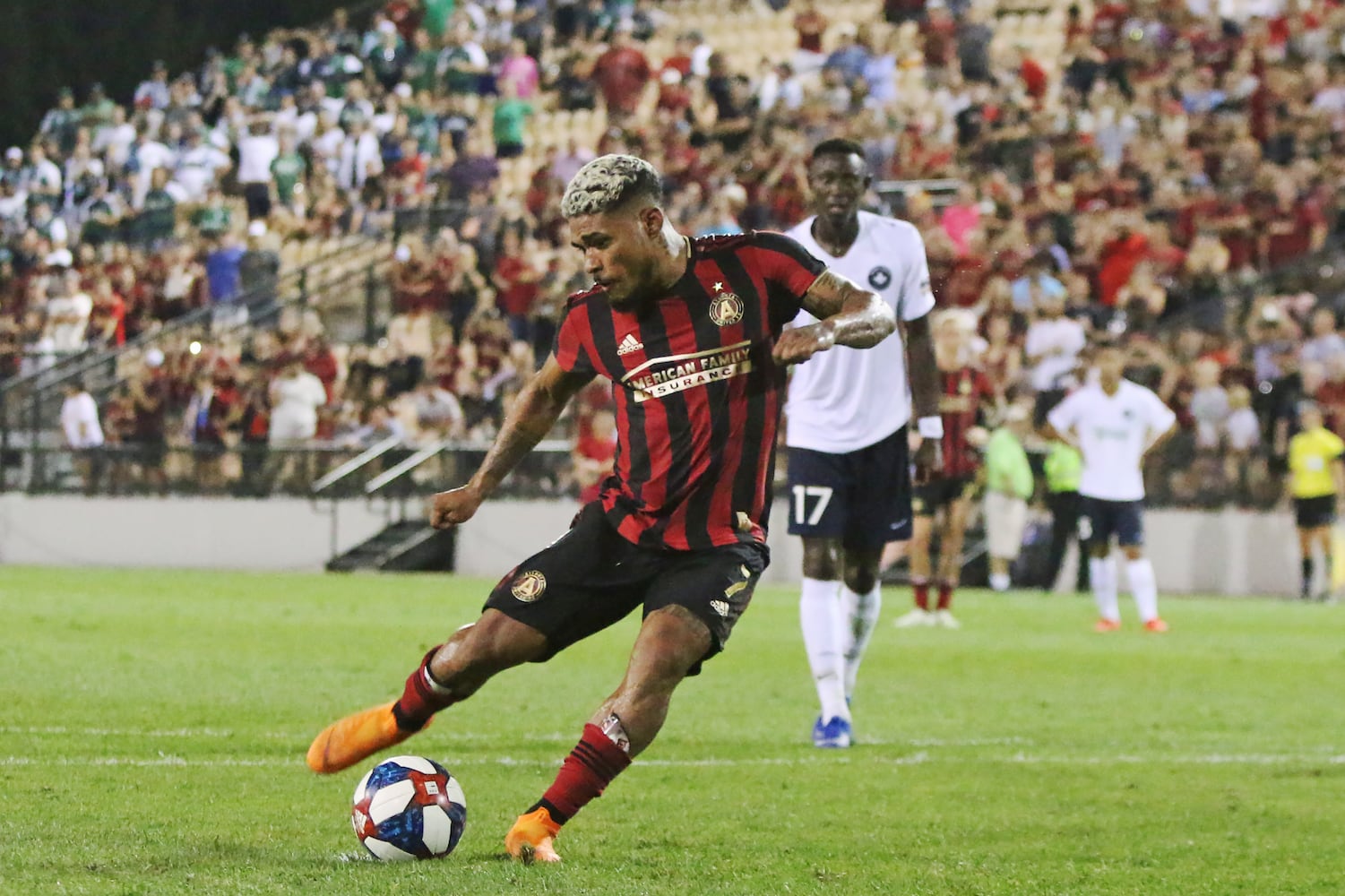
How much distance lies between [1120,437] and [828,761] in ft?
29.2

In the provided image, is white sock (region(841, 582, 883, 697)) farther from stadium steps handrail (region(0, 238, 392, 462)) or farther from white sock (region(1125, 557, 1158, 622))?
stadium steps handrail (region(0, 238, 392, 462))

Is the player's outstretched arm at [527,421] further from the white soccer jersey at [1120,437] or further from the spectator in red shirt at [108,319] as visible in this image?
the spectator in red shirt at [108,319]

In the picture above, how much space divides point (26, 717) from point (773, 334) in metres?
4.42

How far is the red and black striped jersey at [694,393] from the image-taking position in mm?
5844

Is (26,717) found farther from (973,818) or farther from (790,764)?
(973,818)

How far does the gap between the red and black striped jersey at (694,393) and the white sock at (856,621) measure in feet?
10.9

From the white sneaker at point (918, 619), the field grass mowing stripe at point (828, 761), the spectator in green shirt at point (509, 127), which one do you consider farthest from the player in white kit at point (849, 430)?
the spectator in green shirt at point (509, 127)

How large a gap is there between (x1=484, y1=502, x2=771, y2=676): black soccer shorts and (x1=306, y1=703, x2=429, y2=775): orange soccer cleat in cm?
49

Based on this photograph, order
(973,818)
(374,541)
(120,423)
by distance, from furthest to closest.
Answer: (120,423), (374,541), (973,818)

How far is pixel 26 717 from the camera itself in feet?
28.6

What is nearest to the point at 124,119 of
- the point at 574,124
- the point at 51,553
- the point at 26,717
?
the point at 574,124

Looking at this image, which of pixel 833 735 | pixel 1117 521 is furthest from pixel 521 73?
pixel 833 735

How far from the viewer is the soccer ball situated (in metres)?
5.56

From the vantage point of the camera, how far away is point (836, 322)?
5.58m
